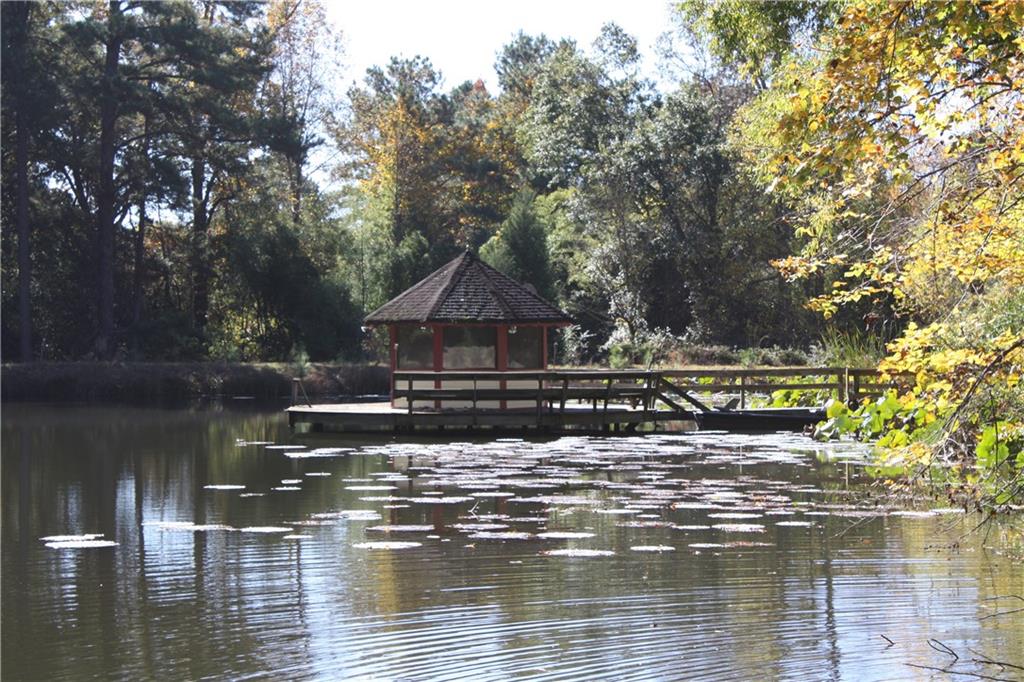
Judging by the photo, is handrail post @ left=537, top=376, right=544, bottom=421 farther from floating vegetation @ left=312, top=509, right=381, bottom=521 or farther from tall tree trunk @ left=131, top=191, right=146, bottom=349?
tall tree trunk @ left=131, top=191, right=146, bottom=349

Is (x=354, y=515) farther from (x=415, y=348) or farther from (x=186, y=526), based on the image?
(x=415, y=348)

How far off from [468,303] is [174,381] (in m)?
14.4

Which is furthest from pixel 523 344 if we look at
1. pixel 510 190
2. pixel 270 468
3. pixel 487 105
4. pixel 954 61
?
pixel 487 105

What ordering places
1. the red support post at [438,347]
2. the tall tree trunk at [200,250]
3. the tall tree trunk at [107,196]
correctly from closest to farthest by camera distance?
the red support post at [438,347] < the tall tree trunk at [107,196] < the tall tree trunk at [200,250]

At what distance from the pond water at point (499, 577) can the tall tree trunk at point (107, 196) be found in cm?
2321

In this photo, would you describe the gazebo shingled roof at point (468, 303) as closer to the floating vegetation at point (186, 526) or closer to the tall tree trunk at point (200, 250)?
the floating vegetation at point (186, 526)

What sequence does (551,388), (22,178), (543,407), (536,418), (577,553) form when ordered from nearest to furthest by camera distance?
1. (577,553)
2. (536,418)
3. (551,388)
4. (543,407)
5. (22,178)

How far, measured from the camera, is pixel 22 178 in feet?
124

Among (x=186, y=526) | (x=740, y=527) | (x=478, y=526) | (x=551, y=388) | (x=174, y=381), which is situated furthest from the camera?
(x=174, y=381)

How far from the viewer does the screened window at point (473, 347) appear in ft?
78.5

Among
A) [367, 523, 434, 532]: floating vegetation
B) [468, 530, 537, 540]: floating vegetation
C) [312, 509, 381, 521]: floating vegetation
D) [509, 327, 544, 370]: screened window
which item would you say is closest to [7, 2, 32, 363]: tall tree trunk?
[509, 327, 544, 370]: screened window

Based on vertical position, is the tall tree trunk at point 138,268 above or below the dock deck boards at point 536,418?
above

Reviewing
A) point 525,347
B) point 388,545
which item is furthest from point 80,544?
point 525,347

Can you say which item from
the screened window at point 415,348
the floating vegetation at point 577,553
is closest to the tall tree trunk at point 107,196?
the screened window at point 415,348
